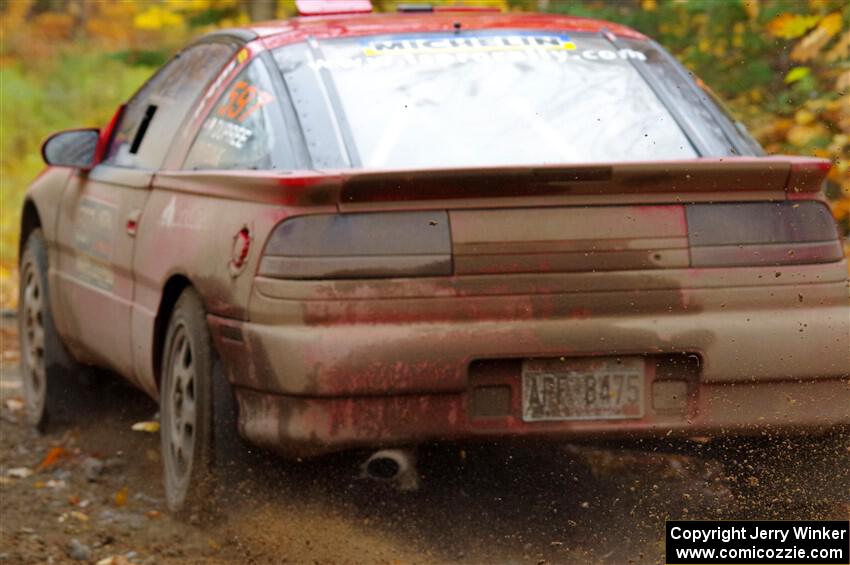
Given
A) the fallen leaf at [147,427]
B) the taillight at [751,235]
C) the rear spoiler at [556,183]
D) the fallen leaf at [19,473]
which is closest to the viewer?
the rear spoiler at [556,183]

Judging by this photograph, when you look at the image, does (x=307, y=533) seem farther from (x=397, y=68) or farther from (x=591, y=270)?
(x=397, y=68)

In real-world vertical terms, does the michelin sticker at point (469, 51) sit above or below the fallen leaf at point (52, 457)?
above

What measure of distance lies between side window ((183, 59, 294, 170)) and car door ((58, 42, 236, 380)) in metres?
0.28

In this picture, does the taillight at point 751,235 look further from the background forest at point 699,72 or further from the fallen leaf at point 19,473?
the background forest at point 699,72

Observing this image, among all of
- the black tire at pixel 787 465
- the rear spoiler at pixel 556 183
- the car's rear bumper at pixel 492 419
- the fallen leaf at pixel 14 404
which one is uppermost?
the rear spoiler at pixel 556 183

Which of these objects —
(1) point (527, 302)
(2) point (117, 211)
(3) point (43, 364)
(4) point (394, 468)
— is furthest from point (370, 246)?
Answer: (3) point (43, 364)

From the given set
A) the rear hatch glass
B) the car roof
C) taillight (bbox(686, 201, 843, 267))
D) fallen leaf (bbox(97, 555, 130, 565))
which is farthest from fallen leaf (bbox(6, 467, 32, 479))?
taillight (bbox(686, 201, 843, 267))

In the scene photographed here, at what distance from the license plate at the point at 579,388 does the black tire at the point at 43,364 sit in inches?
127

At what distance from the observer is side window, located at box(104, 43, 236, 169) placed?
20.0 feet

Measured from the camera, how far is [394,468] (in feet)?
16.7

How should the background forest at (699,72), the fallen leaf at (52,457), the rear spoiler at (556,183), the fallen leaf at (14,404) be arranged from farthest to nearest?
the background forest at (699,72)
the fallen leaf at (14,404)
the fallen leaf at (52,457)
the rear spoiler at (556,183)

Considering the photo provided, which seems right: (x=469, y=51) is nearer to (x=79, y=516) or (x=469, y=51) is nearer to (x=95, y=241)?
(x=95, y=241)

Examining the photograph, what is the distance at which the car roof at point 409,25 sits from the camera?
568 centimetres

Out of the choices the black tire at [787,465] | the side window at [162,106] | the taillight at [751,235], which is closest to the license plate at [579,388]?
the taillight at [751,235]
